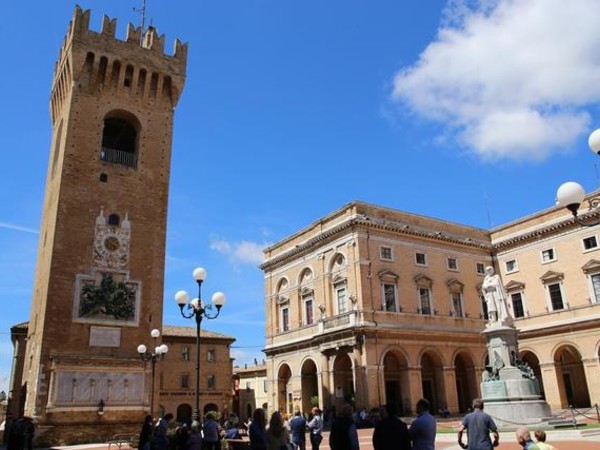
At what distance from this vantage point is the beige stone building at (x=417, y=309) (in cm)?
3366

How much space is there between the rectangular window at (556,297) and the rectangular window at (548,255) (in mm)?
1739

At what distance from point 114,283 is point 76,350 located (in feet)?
Answer: 13.2

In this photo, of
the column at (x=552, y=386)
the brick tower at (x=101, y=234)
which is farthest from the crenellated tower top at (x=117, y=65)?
the column at (x=552, y=386)

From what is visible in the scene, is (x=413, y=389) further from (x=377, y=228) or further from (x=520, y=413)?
(x=520, y=413)

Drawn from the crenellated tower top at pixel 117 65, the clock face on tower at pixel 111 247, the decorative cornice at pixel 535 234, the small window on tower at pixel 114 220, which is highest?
the crenellated tower top at pixel 117 65

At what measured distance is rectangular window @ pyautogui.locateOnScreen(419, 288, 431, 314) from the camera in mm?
36281

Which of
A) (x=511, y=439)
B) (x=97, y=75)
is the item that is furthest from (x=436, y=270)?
(x=97, y=75)

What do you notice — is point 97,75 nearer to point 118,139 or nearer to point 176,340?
point 118,139

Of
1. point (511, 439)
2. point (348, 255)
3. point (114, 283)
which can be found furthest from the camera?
point (348, 255)

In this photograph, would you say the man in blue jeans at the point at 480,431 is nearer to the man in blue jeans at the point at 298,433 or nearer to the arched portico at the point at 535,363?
the man in blue jeans at the point at 298,433

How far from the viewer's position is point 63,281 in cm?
2877

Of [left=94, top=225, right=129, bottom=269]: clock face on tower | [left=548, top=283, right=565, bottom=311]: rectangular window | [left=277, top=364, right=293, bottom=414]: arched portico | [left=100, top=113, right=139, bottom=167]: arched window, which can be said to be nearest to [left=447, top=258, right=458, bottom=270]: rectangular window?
[left=548, top=283, right=565, bottom=311]: rectangular window

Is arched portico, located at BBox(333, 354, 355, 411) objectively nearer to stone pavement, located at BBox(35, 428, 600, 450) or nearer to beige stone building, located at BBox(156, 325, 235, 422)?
stone pavement, located at BBox(35, 428, 600, 450)

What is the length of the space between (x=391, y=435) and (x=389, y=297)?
27890mm
